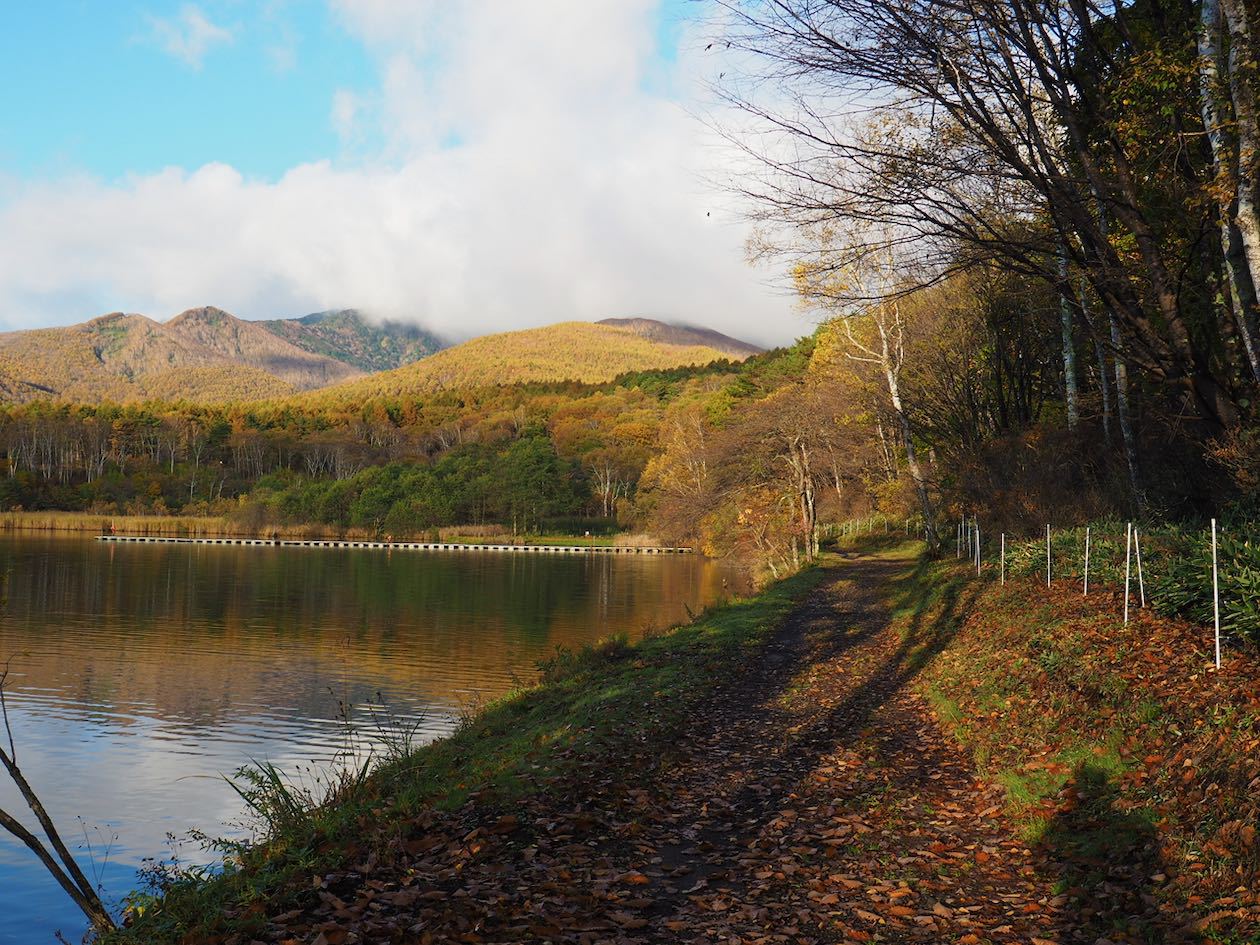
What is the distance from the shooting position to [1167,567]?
1139cm

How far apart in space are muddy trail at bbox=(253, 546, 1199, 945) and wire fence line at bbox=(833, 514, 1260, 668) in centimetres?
276

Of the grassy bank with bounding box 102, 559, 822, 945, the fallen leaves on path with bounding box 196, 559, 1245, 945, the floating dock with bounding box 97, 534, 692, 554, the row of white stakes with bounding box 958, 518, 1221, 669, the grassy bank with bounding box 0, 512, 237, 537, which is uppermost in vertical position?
the row of white stakes with bounding box 958, 518, 1221, 669

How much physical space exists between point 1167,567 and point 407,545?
3088 inches

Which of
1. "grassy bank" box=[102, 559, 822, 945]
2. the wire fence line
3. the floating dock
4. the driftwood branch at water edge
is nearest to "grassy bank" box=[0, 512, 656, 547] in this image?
the floating dock

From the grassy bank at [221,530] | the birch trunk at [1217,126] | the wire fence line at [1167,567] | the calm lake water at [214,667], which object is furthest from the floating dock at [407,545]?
the birch trunk at [1217,126]

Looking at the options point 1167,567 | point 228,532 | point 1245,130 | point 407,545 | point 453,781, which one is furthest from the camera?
point 228,532

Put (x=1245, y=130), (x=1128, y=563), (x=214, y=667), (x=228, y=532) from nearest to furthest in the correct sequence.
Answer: (x=1245, y=130), (x=1128, y=563), (x=214, y=667), (x=228, y=532)

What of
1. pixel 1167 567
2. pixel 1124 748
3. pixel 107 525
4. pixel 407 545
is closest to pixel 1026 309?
pixel 1167 567

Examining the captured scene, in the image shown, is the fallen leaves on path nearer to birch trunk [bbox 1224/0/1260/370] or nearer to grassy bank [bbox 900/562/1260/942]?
grassy bank [bbox 900/562/1260/942]

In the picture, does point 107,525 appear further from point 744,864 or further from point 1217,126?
point 1217,126

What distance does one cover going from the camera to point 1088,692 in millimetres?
9102

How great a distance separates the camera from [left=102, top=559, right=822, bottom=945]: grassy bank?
6.55 m

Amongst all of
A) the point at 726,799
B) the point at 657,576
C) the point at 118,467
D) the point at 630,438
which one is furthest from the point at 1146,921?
the point at 118,467

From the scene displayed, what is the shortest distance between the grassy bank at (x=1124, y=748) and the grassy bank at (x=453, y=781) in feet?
11.2
